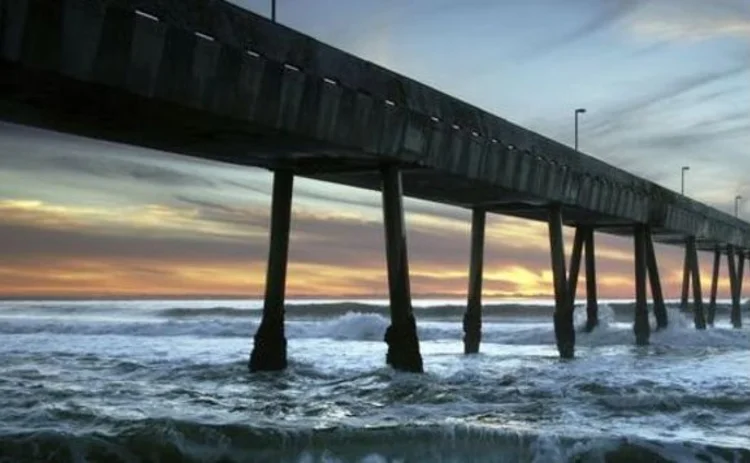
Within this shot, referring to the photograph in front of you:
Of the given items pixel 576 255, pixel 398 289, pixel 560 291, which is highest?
pixel 576 255

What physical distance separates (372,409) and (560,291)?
15.0 m

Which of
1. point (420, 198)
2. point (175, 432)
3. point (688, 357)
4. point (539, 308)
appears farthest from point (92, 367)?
point (539, 308)

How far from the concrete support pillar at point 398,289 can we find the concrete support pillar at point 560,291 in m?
8.89

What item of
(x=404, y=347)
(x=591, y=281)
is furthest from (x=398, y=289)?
(x=591, y=281)

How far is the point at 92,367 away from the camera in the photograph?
74.7 ft

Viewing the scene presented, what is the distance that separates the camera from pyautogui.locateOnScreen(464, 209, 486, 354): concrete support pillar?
2894 cm

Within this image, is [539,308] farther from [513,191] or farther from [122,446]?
[122,446]

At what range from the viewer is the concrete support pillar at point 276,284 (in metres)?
21.2

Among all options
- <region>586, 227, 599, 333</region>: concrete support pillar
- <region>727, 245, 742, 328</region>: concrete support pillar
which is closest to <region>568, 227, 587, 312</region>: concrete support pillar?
<region>586, 227, 599, 333</region>: concrete support pillar

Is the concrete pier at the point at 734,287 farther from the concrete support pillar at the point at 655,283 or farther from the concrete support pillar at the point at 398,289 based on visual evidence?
the concrete support pillar at the point at 398,289

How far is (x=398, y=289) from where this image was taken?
2023cm

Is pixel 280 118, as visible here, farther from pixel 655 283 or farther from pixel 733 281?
pixel 733 281

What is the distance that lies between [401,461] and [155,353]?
777 inches

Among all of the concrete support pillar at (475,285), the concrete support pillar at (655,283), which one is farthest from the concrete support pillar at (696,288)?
the concrete support pillar at (475,285)
